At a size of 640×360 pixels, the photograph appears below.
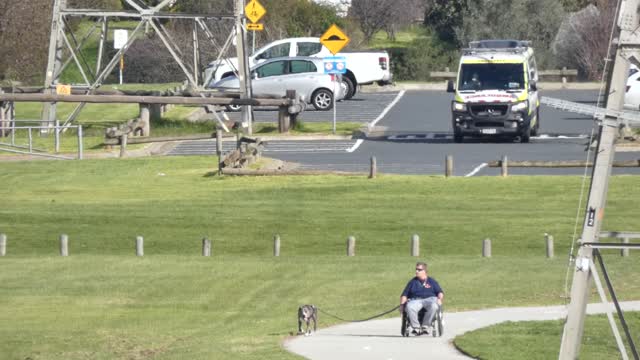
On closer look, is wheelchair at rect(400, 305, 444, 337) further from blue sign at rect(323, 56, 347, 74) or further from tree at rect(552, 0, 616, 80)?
tree at rect(552, 0, 616, 80)

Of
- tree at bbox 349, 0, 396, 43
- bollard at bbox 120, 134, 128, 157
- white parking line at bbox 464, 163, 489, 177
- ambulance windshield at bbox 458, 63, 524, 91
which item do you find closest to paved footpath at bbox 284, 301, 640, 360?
white parking line at bbox 464, 163, 489, 177

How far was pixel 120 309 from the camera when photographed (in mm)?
23078

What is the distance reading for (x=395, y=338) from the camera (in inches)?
762

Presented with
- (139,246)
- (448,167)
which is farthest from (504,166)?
(139,246)

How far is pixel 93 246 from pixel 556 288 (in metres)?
10.8

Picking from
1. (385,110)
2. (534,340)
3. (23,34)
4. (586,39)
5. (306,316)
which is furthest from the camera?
(586,39)

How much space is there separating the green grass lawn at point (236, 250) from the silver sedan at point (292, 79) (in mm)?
11539

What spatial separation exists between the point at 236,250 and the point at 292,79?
2301cm

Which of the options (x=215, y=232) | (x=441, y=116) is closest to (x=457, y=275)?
(x=215, y=232)

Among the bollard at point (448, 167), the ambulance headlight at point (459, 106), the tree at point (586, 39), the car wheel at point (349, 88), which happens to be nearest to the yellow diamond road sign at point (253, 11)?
the car wheel at point (349, 88)

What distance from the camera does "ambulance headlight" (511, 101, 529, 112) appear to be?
43062mm

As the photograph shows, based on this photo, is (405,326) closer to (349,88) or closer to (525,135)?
(525,135)

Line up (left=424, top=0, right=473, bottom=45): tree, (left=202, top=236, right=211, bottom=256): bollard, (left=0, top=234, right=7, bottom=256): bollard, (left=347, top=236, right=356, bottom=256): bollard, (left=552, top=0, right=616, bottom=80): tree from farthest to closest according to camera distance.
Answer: (left=424, top=0, right=473, bottom=45): tree
(left=552, top=0, right=616, bottom=80): tree
(left=0, top=234, right=7, bottom=256): bollard
(left=202, top=236, right=211, bottom=256): bollard
(left=347, top=236, right=356, bottom=256): bollard

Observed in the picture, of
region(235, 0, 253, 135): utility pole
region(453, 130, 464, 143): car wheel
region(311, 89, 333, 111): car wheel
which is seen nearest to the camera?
region(453, 130, 464, 143): car wheel
